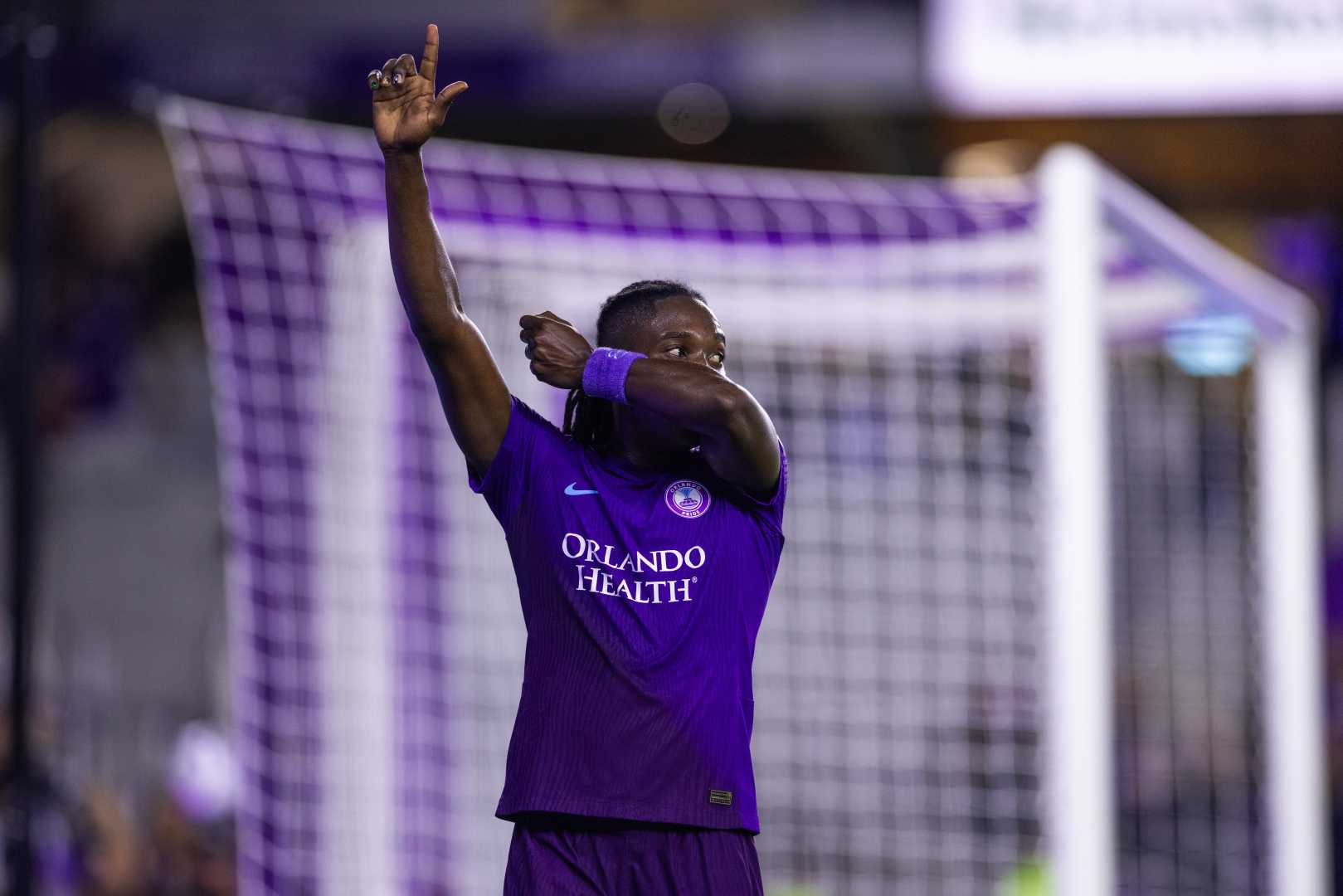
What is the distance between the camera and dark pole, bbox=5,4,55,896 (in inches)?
165

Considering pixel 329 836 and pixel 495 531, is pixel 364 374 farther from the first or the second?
pixel 329 836

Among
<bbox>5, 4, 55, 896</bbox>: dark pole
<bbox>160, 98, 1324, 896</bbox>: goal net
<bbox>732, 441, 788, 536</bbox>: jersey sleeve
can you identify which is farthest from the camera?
<bbox>160, 98, 1324, 896</bbox>: goal net

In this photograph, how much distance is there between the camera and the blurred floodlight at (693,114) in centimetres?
1018

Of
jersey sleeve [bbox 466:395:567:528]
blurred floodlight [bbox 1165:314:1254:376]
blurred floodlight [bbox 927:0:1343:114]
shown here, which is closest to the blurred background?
blurred floodlight [bbox 927:0:1343:114]

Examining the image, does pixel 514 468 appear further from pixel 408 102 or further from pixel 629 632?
pixel 408 102

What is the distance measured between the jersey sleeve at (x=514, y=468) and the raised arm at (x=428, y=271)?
0.06ft

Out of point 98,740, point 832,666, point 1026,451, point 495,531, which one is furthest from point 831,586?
point 98,740

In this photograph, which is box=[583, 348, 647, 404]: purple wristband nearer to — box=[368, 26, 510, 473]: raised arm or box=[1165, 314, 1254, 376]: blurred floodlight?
box=[368, 26, 510, 473]: raised arm

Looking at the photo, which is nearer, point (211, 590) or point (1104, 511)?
point (1104, 511)

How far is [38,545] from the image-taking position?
4.34 meters

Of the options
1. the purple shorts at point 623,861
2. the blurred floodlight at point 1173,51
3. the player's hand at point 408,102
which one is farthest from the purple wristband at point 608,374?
the blurred floodlight at point 1173,51

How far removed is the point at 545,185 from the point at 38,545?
11.6 feet

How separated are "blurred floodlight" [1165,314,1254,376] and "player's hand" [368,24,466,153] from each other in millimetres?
3888

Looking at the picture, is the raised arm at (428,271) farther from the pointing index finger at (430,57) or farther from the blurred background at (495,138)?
the blurred background at (495,138)
